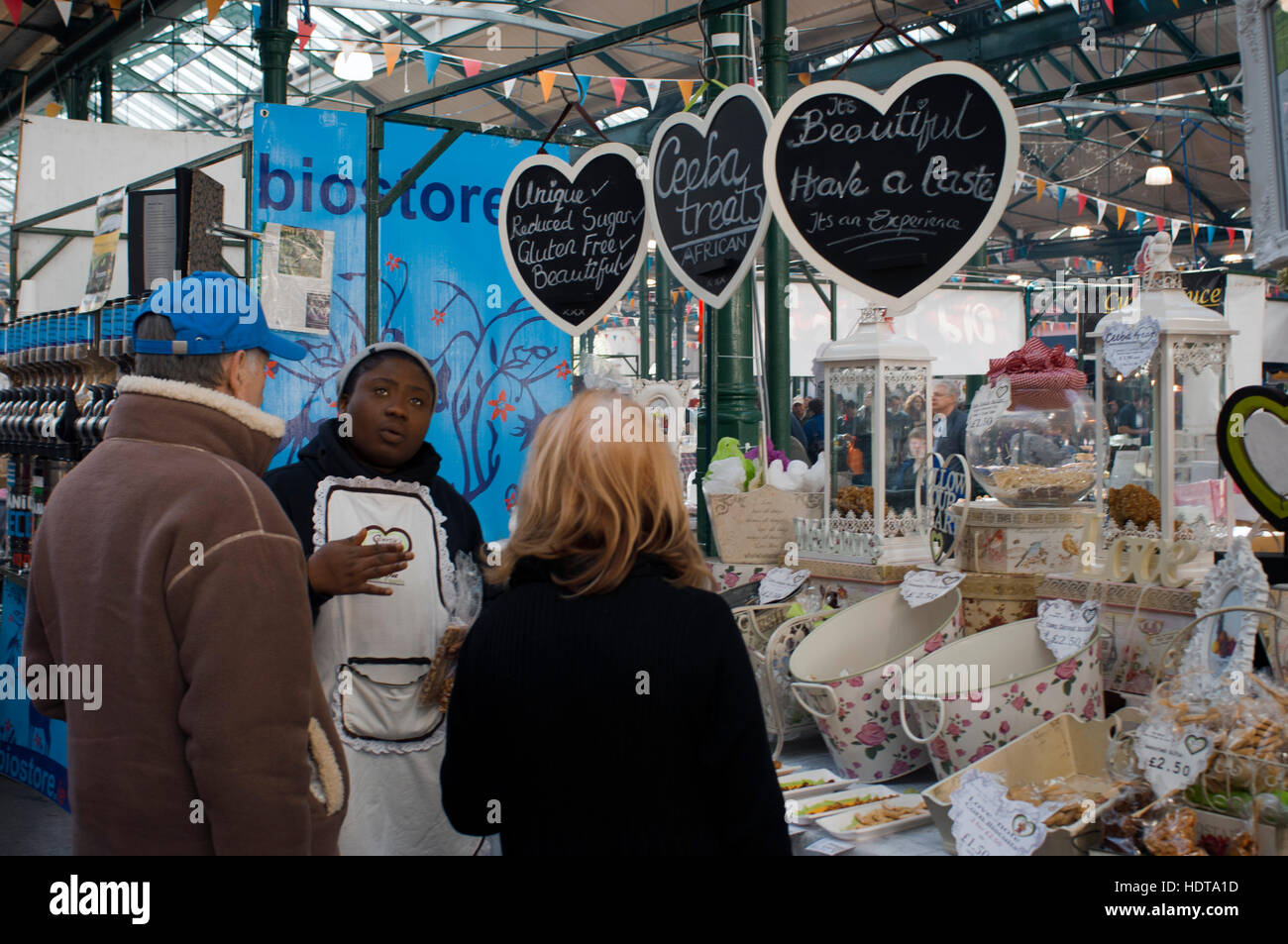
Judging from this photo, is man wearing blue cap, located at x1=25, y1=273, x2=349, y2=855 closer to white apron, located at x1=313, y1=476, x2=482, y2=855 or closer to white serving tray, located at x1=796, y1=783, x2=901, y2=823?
white apron, located at x1=313, y1=476, x2=482, y2=855

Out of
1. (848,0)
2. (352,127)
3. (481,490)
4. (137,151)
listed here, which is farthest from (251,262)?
(848,0)

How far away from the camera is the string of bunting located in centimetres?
1188

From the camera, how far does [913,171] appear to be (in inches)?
101

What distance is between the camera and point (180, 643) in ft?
5.20

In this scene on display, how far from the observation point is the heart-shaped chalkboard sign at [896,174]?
2.45 metres

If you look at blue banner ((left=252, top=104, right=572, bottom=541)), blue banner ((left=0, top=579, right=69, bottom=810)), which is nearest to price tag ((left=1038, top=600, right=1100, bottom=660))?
blue banner ((left=252, top=104, right=572, bottom=541))

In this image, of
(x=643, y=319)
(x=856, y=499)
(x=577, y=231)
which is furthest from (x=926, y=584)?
(x=643, y=319)

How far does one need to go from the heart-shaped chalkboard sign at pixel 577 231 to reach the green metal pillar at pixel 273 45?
2.57 m

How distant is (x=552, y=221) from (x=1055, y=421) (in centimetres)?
175

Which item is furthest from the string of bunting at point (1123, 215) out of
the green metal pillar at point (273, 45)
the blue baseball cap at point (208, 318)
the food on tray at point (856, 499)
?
the blue baseball cap at point (208, 318)

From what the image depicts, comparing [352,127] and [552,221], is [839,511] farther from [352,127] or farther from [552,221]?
[352,127]

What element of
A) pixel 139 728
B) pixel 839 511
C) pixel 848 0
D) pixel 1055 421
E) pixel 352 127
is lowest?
pixel 139 728

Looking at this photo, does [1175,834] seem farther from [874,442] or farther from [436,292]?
[436,292]

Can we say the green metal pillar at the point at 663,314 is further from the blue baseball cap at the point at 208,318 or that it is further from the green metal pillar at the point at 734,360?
the blue baseball cap at the point at 208,318
